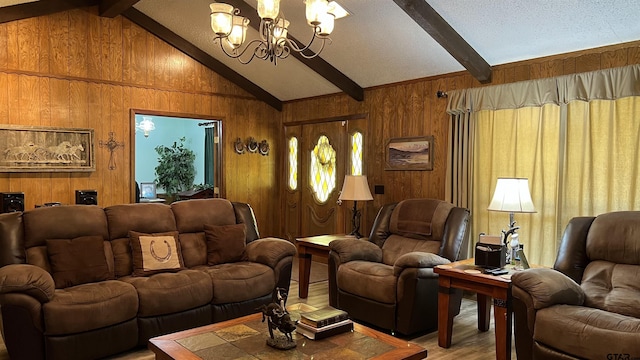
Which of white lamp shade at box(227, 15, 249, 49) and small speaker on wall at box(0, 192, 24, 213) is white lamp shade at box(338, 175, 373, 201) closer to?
white lamp shade at box(227, 15, 249, 49)

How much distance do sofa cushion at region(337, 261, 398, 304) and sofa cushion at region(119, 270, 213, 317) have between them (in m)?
1.13

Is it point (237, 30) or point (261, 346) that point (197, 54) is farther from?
point (261, 346)

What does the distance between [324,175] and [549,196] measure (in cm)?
306

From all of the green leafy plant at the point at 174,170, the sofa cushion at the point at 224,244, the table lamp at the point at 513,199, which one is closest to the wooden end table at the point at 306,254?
the sofa cushion at the point at 224,244

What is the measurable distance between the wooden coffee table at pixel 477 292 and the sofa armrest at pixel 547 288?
0.19 m

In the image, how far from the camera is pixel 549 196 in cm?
418

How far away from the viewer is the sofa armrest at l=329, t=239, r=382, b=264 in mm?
4129

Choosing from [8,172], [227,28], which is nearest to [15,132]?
[8,172]

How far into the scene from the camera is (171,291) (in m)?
3.46

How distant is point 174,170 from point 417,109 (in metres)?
5.63

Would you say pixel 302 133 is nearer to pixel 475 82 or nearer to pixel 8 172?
pixel 475 82

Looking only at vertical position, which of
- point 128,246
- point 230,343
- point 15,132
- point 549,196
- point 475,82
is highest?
point 475,82

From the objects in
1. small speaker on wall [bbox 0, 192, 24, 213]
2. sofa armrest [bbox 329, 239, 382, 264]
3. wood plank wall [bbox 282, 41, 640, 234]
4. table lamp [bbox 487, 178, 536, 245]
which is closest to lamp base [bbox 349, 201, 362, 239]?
wood plank wall [bbox 282, 41, 640, 234]

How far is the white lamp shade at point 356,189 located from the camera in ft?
16.9
